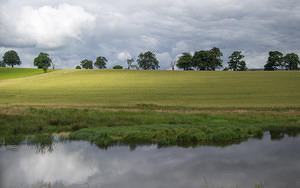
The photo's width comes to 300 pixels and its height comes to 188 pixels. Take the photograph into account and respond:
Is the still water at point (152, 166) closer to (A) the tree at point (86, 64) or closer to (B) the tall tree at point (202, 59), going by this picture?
(B) the tall tree at point (202, 59)

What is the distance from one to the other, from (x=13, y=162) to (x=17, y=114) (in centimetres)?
1292

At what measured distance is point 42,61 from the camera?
107 metres

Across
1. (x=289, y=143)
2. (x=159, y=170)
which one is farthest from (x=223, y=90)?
(x=159, y=170)

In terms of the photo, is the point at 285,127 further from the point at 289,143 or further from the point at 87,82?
the point at 87,82

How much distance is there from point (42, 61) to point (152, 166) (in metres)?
105

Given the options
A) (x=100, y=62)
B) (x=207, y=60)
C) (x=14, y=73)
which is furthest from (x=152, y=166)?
(x=100, y=62)

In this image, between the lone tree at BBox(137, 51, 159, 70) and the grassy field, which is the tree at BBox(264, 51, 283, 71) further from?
the grassy field

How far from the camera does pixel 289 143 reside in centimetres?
1673

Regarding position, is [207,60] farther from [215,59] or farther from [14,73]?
[14,73]

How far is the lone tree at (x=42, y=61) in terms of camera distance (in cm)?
10675

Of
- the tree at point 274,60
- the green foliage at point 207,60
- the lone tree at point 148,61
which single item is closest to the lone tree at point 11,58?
the lone tree at point 148,61

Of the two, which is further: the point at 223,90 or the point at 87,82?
the point at 87,82

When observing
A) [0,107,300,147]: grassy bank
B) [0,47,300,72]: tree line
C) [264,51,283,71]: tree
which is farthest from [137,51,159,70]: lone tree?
[0,107,300,147]: grassy bank

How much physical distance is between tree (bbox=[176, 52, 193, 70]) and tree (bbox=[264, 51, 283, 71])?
92.3ft
